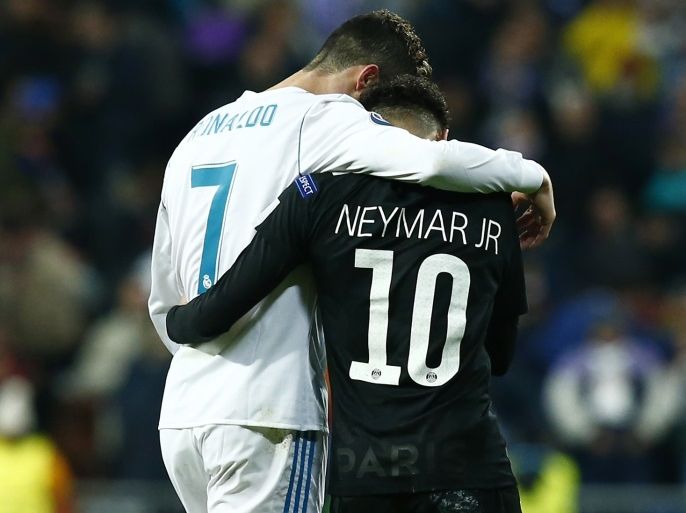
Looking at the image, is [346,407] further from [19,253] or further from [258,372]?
[19,253]

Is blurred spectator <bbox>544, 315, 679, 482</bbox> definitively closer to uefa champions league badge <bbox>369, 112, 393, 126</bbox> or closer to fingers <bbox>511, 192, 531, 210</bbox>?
fingers <bbox>511, 192, 531, 210</bbox>

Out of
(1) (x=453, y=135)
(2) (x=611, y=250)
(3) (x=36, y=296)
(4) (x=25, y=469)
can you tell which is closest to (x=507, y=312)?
(4) (x=25, y=469)

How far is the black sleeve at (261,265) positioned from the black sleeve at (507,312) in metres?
0.61

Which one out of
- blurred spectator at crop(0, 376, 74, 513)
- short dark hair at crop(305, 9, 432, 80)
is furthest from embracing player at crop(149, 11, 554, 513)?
blurred spectator at crop(0, 376, 74, 513)

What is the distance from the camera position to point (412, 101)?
175 inches

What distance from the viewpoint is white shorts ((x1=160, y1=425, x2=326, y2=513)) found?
167 inches

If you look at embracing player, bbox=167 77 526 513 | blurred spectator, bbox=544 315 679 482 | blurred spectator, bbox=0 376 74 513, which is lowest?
blurred spectator, bbox=0 376 74 513

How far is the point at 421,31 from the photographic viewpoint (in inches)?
445

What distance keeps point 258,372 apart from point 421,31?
7.40 meters

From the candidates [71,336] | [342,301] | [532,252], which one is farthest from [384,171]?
[71,336]

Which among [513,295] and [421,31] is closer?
[513,295]

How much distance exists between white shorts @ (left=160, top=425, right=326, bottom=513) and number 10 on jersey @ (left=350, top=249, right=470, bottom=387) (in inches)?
12.1

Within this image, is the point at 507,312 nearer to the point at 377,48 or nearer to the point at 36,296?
the point at 377,48

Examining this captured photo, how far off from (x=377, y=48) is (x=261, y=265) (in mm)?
921
